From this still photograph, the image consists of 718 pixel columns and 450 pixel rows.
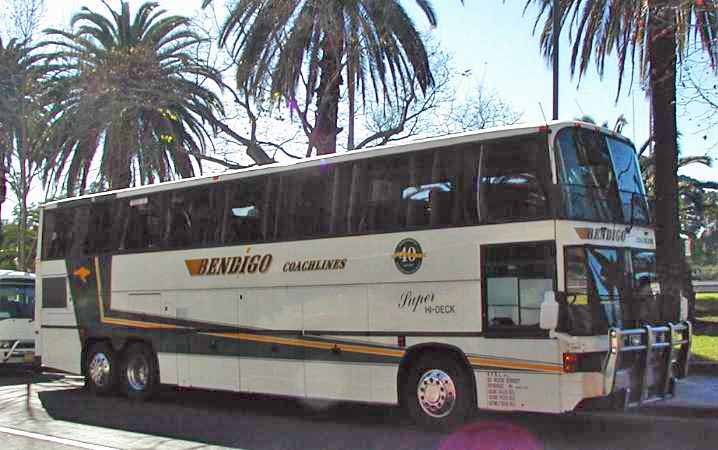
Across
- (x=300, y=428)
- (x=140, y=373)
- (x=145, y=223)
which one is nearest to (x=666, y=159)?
(x=300, y=428)

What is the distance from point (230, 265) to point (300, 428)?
300 cm

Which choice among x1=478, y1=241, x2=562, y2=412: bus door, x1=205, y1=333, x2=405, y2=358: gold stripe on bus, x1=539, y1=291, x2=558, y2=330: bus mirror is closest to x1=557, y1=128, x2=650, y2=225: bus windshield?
x1=478, y1=241, x2=562, y2=412: bus door

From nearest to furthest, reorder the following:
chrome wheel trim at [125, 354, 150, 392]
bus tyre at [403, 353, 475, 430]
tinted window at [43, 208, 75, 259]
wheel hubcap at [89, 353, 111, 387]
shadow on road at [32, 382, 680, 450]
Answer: shadow on road at [32, 382, 680, 450] → bus tyre at [403, 353, 475, 430] → chrome wheel trim at [125, 354, 150, 392] → wheel hubcap at [89, 353, 111, 387] → tinted window at [43, 208, 75, 259]

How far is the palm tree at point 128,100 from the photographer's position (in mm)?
23984

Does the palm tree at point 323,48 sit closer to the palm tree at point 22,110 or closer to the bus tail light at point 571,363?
the palm tree at point 22,110

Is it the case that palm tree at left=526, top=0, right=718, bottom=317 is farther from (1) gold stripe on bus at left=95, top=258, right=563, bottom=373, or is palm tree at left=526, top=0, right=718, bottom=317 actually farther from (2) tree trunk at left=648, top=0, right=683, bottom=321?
(1) gold stripe on bus at left=95, top=258, right=563, bottom=373

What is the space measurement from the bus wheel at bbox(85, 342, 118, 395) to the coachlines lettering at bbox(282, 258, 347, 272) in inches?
186

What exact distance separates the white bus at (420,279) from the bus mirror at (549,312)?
0.8 inches

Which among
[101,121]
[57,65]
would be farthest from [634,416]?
[57,65]

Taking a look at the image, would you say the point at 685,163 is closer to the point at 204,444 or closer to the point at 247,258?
the point at 247,258

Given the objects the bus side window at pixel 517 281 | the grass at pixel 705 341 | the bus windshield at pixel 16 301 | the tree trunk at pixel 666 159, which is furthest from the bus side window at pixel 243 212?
the tree trunk at pixel 666 159

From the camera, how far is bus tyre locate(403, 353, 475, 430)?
944cm

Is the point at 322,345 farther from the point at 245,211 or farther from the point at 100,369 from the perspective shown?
the point at 100,369

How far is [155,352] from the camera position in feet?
43.8
